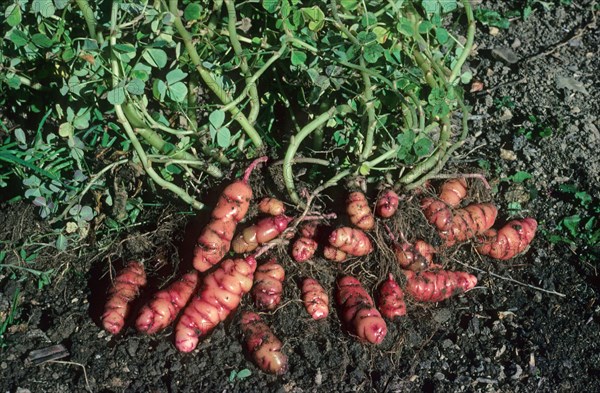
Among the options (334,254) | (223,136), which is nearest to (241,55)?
(223,136)

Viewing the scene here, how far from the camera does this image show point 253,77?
2578mm

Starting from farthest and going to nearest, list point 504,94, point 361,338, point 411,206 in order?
point 504,94, point 411,206, point 361,338

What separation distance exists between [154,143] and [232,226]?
1.26 ft

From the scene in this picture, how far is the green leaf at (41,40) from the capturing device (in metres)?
2.59

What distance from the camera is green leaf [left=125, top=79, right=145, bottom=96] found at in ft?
8.11

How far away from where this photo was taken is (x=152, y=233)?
2855 mm

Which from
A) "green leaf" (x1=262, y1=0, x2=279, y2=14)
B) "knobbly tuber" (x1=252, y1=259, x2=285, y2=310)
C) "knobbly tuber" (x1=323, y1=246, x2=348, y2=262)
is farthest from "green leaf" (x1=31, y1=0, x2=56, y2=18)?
"knobbly tuber" (x1=323, y1=246, x2=348, y2=262)

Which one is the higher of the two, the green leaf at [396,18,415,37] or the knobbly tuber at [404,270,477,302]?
the green leaf at [396,18,415,37]

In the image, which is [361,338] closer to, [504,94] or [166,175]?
[166,175]

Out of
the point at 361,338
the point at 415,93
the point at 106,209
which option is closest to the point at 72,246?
the point at 106,209

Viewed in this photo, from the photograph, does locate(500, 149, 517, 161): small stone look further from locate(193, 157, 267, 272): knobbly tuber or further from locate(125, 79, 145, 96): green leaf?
locate(125, 79, 145, 96): green leaf

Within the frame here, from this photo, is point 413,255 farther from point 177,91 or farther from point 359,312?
point 177,91

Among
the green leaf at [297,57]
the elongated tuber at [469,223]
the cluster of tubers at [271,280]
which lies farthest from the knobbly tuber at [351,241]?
the green leaf at [297,57]

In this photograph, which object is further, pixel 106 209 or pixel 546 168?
pixel 546 168
